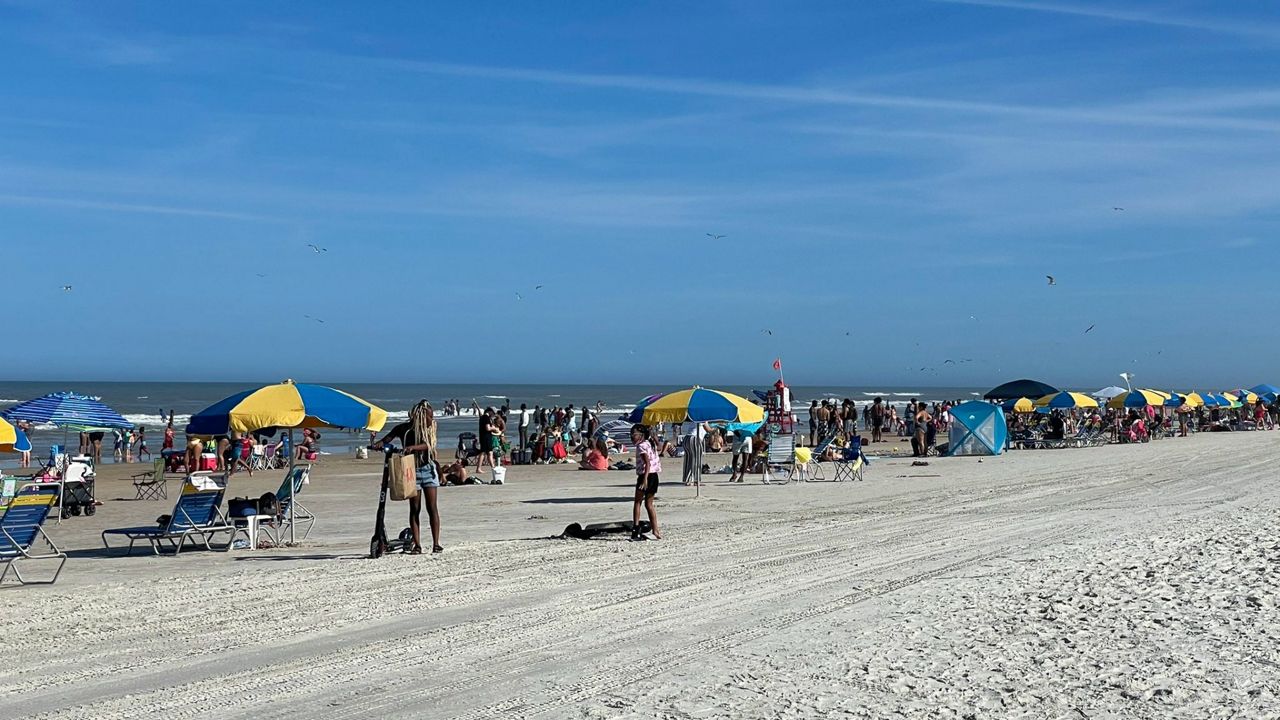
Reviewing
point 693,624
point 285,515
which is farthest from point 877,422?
point 693,624

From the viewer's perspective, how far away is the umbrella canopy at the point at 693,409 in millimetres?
16969

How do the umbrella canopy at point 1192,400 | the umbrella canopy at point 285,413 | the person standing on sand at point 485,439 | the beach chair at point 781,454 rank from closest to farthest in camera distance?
the umbrella canopy at point 285,413 → the beach chair at point 781,454 → the person standing on sand at point 485,439 → the umbrella canopy at point 1192,400

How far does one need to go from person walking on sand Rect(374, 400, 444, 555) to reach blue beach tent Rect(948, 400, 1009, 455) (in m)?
20.0

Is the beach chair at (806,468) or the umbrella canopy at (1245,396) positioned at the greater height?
the umbrella canopy at (1245,396)

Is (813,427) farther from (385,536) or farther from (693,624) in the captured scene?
(693,624)

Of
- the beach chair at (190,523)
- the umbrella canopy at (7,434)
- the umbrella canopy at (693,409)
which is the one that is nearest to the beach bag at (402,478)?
the beach chair at (190,523)

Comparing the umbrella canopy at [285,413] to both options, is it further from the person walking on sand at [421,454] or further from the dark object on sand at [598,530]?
the dark object on sand at [598,530]

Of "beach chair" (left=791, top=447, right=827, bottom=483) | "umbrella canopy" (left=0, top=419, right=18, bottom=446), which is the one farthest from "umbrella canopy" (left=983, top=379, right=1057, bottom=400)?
"umbrella canopy" (left=0, top=419, right=18, bottom=446)

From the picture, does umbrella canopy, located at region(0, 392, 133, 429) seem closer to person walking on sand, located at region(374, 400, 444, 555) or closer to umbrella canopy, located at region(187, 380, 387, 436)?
umbrella canopy, located at region(187, 380, 387, 436)

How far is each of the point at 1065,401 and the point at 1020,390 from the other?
1429 mm

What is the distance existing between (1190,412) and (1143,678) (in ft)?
143

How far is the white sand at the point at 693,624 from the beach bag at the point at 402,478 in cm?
62

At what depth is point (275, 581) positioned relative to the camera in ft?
33.1

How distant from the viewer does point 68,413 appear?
15391 millimetres
